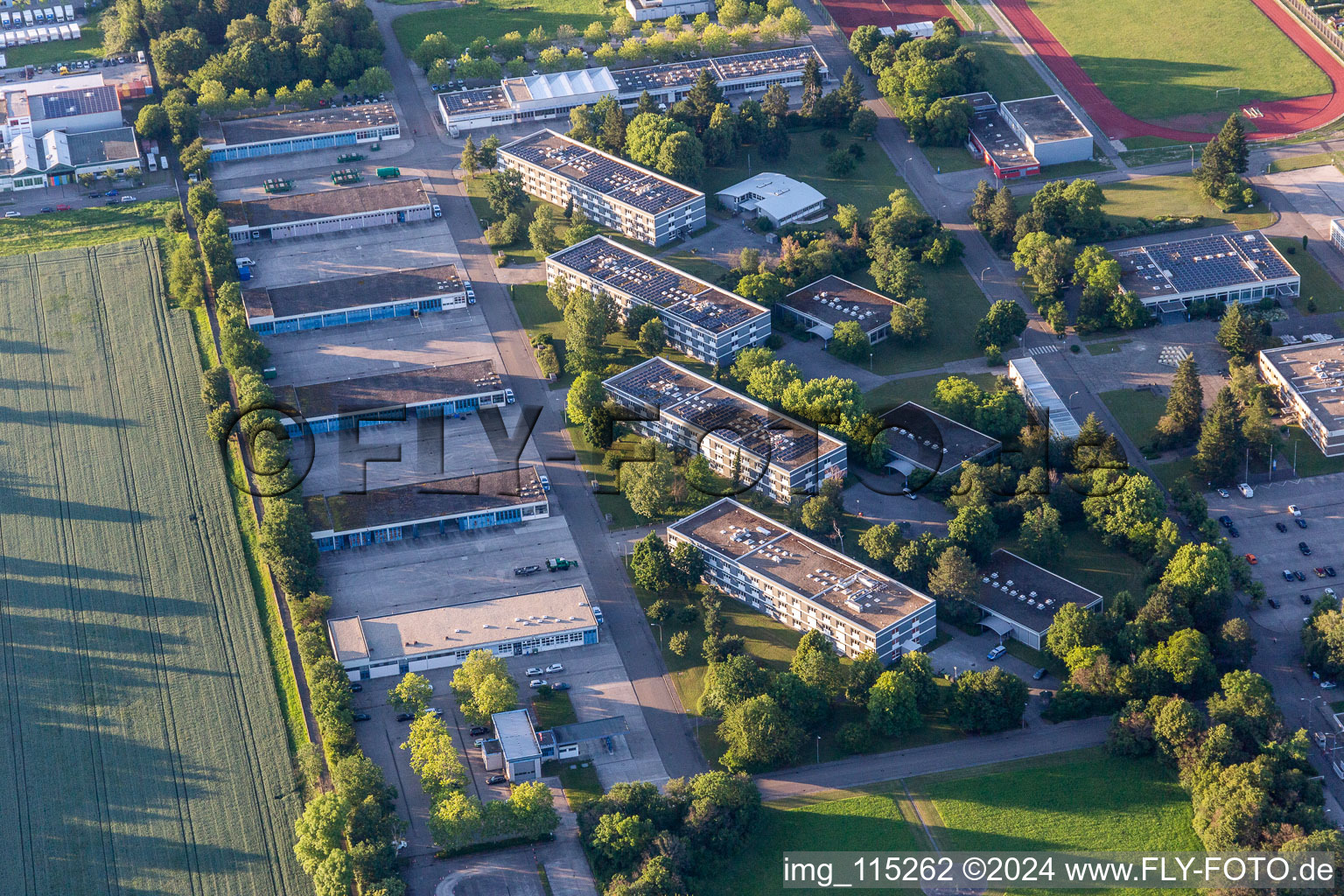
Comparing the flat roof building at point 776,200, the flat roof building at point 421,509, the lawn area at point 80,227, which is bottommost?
the flat roof building at point 421,509

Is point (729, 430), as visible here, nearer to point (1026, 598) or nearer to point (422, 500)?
point (422, 500)

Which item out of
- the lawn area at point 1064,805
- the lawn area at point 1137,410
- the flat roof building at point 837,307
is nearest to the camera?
the lawn area at point 1064,805

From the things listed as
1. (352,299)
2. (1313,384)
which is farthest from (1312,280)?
(352,299)

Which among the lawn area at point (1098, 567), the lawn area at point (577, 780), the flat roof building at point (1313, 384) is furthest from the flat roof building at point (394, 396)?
the flat roof building at point (1313, 384)

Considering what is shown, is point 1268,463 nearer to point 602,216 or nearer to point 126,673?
point 602,216

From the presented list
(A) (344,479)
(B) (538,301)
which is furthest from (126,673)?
(B) (538,301)

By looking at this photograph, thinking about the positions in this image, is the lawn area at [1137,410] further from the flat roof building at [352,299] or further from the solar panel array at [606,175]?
the flat roof building at [352,299]
